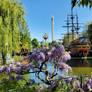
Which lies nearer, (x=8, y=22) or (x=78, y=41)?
(x=8, y=22)

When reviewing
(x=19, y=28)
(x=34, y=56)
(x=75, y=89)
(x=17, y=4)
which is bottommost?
(x=75, y=89)

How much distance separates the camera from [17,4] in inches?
A: 529

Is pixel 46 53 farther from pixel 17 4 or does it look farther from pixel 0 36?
pixel 17 4

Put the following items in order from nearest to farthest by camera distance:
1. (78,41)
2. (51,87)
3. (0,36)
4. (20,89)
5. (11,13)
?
(20,89)
(51,87)
(0,36)
(11,13)
(78,41)

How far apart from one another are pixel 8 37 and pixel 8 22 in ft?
3.83

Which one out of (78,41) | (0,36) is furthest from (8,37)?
(78,41)

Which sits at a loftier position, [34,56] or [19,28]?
[19,28]

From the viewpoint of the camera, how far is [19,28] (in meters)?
13.2

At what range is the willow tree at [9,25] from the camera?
1177cm

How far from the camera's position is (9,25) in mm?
12094

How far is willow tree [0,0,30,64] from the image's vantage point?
38.6ft

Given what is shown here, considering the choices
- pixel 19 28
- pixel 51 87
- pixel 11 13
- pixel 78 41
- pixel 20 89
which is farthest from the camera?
pixel 78 41

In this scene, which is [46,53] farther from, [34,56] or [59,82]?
[59,82]

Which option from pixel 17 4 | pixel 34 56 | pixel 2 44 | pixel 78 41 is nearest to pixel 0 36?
pixel 2 44
